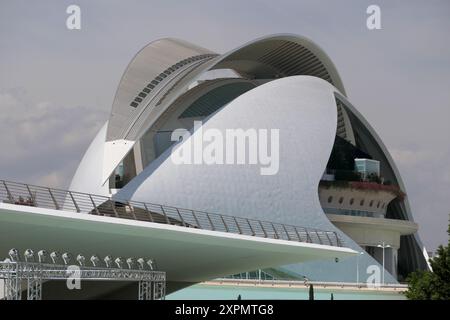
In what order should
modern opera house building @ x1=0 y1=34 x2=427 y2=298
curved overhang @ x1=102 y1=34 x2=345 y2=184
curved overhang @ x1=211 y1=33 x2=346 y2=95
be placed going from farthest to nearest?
1. curved overhang @ x1=211 y1=33 x2=346 y2=95
2. curved overhang @ x1=102 y1=34 x2=345 y2=184
3. modern opera house building @ x1=0 y1=34 x2=427 y2=298

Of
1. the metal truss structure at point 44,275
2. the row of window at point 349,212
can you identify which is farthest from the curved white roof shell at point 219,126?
the metal truss structure at point 44,275

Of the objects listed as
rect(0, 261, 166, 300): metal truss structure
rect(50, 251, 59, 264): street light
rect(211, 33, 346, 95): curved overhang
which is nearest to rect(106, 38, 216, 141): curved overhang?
rect(211, 33, 346, 95): curved overhang

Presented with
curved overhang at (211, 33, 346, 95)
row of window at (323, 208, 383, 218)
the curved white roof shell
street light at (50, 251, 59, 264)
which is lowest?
street light at (50, 251, 59, 264)

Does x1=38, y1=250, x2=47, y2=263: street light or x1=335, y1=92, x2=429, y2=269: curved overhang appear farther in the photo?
x1=335, y1=92, x2=429, y2=269: curved overhang

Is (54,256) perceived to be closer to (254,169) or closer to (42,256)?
(42,256)

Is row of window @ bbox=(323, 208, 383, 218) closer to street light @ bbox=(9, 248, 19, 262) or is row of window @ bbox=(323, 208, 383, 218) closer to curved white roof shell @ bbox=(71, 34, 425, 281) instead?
curved white roof shell @ bbox=(71, 34, 425, 281)

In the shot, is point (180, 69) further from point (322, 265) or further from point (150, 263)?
point (150, 263)

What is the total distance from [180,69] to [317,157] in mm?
7585

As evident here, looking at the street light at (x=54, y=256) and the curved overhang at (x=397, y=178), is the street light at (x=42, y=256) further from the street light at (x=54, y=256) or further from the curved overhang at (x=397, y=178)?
the curved overhang at (x=397, y=178)

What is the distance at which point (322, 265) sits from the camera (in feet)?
145

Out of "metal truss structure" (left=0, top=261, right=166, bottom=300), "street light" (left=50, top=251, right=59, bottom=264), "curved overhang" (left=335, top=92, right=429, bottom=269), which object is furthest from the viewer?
"curved overhang" (left=335, top=92, right=429, bottom=269)

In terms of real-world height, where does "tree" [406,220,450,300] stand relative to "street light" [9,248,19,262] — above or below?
below

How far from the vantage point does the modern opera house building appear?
37125mm

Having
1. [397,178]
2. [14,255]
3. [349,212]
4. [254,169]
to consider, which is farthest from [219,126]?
[14,255]
